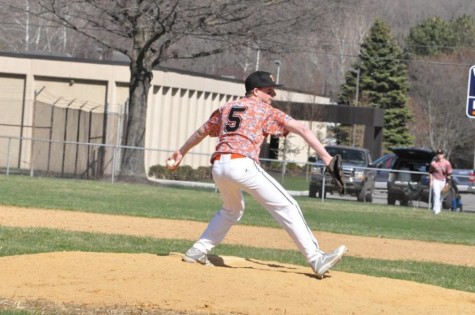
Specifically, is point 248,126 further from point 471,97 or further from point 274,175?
point 274,175

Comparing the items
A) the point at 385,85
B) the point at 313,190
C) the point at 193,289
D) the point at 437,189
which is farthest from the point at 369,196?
the point at 385,85

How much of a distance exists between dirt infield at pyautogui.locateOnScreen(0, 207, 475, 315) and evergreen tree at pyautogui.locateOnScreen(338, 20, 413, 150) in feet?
204

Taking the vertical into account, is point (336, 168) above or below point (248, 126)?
below

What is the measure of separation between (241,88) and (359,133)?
1282 cm

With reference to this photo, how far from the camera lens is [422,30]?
281ft

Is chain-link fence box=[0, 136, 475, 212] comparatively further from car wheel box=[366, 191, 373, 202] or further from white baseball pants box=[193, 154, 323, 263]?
white baseball pants box=[193, 154, 323, 263]

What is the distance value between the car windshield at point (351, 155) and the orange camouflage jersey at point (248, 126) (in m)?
25.6

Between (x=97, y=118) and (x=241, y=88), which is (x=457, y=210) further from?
(x=241, y=88)

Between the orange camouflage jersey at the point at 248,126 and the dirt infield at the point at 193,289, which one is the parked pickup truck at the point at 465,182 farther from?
the orange camouflage jersey at the point at 248,126

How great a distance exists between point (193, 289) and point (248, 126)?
167cm

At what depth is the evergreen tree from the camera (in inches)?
2842

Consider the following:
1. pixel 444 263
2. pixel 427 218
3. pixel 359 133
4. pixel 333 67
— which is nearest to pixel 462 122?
pixel 359 133

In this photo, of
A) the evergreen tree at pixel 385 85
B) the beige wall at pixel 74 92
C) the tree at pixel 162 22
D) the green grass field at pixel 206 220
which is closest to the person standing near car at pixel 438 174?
the green grass field at pixel 206 220

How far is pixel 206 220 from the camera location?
1989cm
